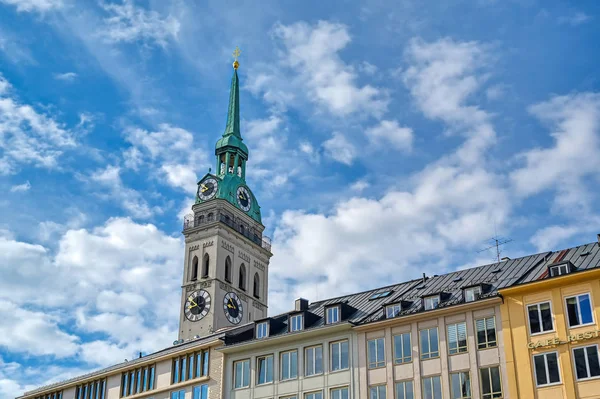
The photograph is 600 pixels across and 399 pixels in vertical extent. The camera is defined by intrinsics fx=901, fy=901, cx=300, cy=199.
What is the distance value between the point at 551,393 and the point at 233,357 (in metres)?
24.9

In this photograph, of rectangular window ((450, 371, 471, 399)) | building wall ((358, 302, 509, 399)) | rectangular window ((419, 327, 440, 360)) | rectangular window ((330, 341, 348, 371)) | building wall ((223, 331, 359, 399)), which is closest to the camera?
rectangular window ((450, 371, 471, 399))

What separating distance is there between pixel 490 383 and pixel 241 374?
65.3 feet

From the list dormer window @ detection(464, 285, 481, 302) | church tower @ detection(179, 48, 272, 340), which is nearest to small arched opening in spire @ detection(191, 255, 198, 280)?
church tower @ detection(179, 48, 272, 340)

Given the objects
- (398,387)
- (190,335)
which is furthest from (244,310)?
(398,387)

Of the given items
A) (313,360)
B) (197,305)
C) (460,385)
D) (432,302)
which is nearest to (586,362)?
(460,385)

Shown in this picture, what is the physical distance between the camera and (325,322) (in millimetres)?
63219

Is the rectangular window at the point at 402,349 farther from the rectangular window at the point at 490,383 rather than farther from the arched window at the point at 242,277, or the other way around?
the arched window at the point at 242,277

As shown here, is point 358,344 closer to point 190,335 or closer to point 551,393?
point 551,393

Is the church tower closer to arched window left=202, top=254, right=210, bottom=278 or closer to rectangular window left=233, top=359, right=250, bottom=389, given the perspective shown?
arched window left=202, top=254, right=210, bottom=278

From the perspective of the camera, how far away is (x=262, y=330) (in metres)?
66.4

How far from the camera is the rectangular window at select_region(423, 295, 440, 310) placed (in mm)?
58250

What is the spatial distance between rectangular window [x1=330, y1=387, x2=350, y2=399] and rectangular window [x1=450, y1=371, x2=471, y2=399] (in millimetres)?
7679

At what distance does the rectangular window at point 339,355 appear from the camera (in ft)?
199

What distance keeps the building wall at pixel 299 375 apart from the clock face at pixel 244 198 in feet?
212
